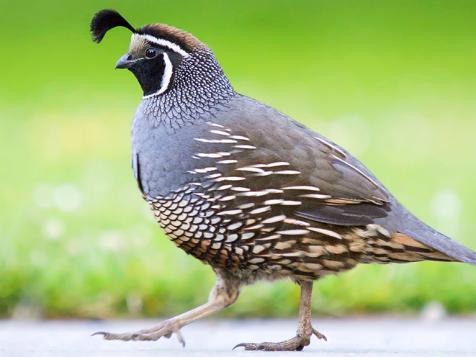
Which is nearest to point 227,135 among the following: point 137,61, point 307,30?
point 137,61

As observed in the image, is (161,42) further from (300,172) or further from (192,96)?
(300,172)

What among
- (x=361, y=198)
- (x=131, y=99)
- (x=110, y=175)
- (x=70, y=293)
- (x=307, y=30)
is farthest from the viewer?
(x=307, y=30)

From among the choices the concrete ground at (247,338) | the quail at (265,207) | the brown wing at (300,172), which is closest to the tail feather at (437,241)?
the quail at (265,207)

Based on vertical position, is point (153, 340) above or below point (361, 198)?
below

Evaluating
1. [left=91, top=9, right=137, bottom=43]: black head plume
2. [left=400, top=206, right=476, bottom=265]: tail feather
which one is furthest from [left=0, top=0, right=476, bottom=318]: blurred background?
[left=91, top=9, right=137, bottom=43]: black head plume

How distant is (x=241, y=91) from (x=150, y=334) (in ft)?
21.6

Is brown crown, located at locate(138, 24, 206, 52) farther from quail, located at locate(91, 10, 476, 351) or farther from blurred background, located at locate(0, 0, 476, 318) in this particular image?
blurred background, located at locate(0, 0, 476, 318)

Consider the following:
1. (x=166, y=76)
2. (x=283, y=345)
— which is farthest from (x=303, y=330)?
(x=166, y=76)

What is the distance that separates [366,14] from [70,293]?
35.8 feet

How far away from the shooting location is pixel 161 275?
20.2 ft

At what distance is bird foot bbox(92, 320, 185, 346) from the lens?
4816mm

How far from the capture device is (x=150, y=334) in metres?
4.87

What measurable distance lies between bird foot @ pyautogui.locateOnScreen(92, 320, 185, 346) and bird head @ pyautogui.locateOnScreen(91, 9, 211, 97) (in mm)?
993

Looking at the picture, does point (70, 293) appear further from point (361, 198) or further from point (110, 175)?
point (110, 175)
